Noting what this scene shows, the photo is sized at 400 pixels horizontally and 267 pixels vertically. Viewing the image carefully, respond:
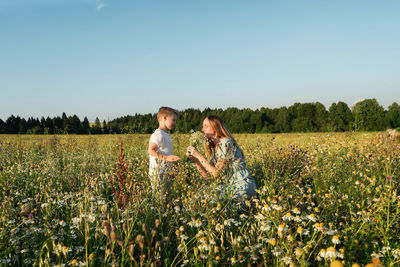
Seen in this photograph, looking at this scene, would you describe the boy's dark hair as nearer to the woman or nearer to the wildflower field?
the woman

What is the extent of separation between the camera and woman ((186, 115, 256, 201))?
3129 mm

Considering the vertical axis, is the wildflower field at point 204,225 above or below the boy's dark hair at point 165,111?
below

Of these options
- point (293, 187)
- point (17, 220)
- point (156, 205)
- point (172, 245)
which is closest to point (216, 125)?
point (293, 187)

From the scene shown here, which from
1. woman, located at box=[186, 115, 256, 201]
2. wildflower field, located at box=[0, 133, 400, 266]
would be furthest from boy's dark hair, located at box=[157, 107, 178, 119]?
wildflower field, located at box=[0, 133, 400, 266]

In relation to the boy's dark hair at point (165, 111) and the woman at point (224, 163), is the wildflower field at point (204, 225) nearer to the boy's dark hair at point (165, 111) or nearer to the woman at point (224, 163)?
the woman at point (224, 163)

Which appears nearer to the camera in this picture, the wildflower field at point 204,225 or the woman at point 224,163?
the wildflower field at point 204,225

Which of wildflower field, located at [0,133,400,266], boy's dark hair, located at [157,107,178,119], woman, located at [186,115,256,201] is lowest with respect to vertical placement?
wildflower field, located at [0,133,400,266]

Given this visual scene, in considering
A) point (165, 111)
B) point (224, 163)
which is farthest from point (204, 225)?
point (165, 111)

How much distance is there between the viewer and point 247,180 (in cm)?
382

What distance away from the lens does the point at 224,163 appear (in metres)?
3.19

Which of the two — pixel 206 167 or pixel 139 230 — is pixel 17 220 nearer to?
pixel 139 230

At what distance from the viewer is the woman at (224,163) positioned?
3.13 metres

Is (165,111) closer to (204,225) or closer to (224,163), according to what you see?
(224,163)

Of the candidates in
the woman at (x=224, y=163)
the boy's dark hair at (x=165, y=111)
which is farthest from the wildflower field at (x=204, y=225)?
the boy's dark hair at (x=165, y=111)
